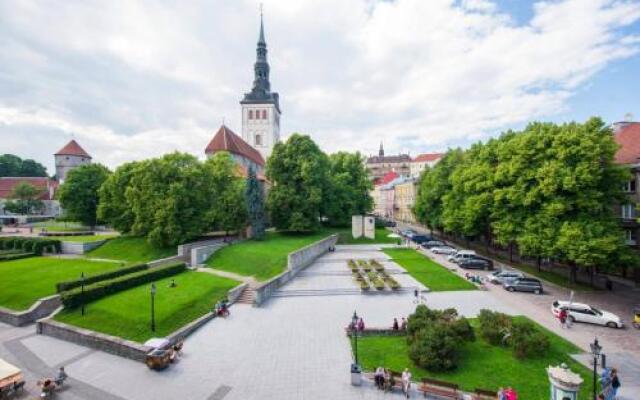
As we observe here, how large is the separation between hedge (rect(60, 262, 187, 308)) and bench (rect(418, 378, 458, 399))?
69.4ft

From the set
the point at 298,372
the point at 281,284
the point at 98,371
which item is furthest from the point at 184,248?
the point at 298,372

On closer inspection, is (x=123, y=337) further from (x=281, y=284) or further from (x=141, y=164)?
(x=141, y=164)

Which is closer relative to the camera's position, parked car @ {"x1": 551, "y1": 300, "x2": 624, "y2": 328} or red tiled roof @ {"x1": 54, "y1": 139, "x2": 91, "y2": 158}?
parked car @ {"x1": 551, "y1": 300, "x2": 624, "y2": 328}

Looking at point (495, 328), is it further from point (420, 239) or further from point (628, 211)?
point (420, 239)

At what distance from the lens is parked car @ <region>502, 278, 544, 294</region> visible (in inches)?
1008

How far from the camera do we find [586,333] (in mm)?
18469

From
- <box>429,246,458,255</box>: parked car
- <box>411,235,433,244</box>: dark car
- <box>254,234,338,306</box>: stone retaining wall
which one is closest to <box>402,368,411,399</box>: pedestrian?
<box>254,234,338,306</box>: stone retaining wall

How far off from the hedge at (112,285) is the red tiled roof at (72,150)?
72.2m

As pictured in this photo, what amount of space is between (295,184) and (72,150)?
229ft

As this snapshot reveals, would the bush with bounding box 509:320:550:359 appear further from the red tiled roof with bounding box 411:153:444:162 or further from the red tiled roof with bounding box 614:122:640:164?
the red tiled roof with bounding box 411:153:444:162

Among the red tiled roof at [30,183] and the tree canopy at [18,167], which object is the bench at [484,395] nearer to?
the red tiled roof at [30,183]

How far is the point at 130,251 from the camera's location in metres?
37.8

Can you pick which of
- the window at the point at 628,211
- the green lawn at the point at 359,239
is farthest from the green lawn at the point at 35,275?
the window at the point at 628,211

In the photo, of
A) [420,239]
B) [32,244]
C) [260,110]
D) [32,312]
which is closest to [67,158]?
[260,110]
